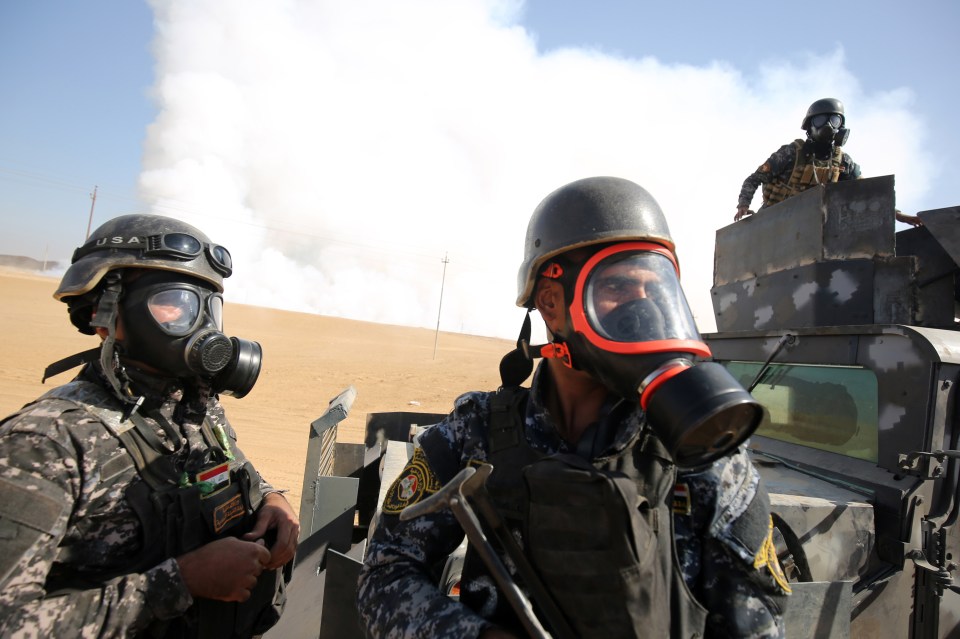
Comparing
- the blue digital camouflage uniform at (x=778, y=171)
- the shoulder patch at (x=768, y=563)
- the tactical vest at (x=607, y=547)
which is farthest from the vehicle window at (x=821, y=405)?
the blue digital camouflage uniform at (x=778, y=171)

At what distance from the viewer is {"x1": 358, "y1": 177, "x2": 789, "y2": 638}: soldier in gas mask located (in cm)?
122

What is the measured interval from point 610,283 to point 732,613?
87 cm

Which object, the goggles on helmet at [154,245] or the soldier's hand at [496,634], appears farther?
the goggles on helmet at [154,245]

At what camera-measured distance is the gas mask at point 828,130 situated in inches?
226

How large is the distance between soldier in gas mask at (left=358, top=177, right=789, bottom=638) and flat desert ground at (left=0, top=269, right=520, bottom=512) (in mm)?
4077

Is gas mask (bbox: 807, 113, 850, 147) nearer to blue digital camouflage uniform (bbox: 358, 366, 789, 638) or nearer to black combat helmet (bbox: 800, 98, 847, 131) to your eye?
black combat helmet (bbox: 800, 98, 847, 131)

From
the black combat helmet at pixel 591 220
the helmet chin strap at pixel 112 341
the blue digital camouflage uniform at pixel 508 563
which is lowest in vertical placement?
the blue digital camouflage uniform at pixel 508 563

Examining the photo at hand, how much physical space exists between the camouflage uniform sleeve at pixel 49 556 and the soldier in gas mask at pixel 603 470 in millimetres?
636

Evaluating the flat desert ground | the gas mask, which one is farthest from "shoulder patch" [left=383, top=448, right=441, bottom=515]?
the gas mask

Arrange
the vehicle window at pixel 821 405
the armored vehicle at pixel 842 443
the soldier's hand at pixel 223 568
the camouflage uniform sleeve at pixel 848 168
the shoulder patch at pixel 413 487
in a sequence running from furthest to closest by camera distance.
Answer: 1. the camouflage uniform sleeve at pixel 848 168
2. the vehicle window at pixel 821 405
3. the armored vehicle at pixel 842 443
4. the soldier's hand at pixel 223 568
5. the shoulder patch at pixel 413 487

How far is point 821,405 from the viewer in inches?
137

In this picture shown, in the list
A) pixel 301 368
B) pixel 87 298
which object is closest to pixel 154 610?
pixel 87 298

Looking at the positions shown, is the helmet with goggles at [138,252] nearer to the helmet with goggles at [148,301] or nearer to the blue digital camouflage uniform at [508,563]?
the helmet with goggles at [148,301]

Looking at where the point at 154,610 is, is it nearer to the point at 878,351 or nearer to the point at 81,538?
the point at 81,538
